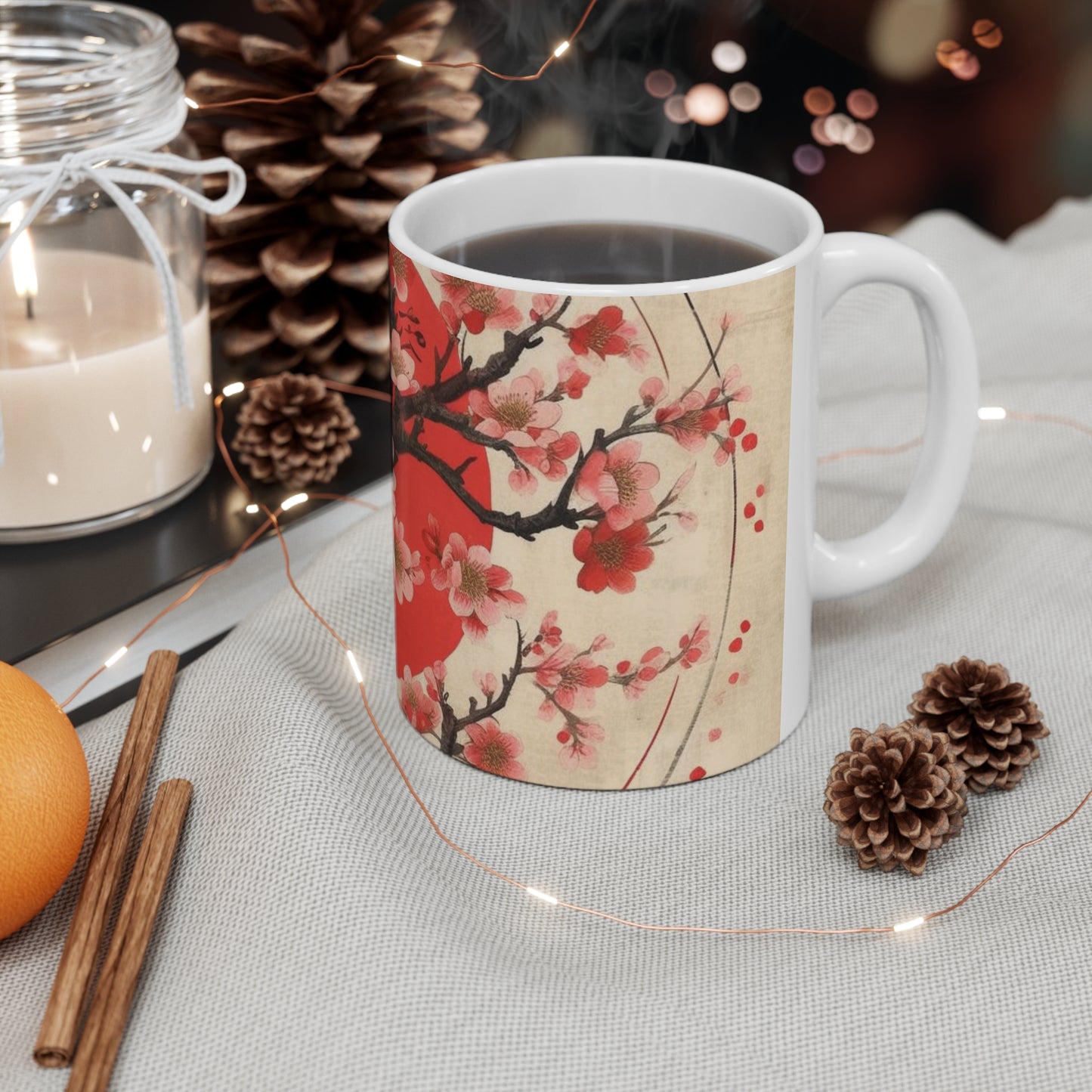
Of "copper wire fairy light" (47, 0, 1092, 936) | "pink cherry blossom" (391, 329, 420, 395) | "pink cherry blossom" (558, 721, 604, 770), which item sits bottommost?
"copper wire fairy light" (47, 0, 1092, 936)

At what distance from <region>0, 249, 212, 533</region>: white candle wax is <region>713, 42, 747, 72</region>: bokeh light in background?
20.2 inches

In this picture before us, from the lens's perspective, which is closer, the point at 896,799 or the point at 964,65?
the point at 896,799

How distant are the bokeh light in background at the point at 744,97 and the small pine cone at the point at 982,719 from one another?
0.64 meters

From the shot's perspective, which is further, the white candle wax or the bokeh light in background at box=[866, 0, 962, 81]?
the bokeh light in background at box=[866, 0, 962, 81]

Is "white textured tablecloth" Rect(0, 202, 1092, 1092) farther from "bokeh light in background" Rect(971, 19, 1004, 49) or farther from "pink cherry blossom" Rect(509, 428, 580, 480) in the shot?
"bokeh light in background" Rect(971, 19, 1004, 49)

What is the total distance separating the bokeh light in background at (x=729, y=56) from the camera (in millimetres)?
1039

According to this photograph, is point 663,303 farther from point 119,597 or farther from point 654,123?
point 654,123

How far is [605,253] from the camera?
572 mm

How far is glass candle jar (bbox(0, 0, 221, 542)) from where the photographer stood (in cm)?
65

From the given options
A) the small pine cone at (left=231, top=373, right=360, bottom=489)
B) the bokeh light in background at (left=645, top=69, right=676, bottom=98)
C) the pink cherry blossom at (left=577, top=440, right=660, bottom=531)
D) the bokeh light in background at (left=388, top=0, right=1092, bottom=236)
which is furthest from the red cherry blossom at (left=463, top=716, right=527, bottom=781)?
the bokeh light in background at (left=645, top=69, right=676, bottom=98)

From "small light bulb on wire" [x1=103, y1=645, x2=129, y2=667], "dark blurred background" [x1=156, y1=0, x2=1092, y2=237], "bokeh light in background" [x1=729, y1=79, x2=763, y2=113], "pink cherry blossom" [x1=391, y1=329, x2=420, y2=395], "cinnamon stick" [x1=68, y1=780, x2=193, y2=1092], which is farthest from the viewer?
"bokeh light in background" [x1=729, y1=79, x2=763, y2=113]

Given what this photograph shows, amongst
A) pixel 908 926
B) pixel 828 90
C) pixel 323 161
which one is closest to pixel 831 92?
pixel 828 90

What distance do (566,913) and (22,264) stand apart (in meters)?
0.43

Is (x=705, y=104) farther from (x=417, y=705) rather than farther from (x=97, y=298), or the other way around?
(x=417, y=705)
